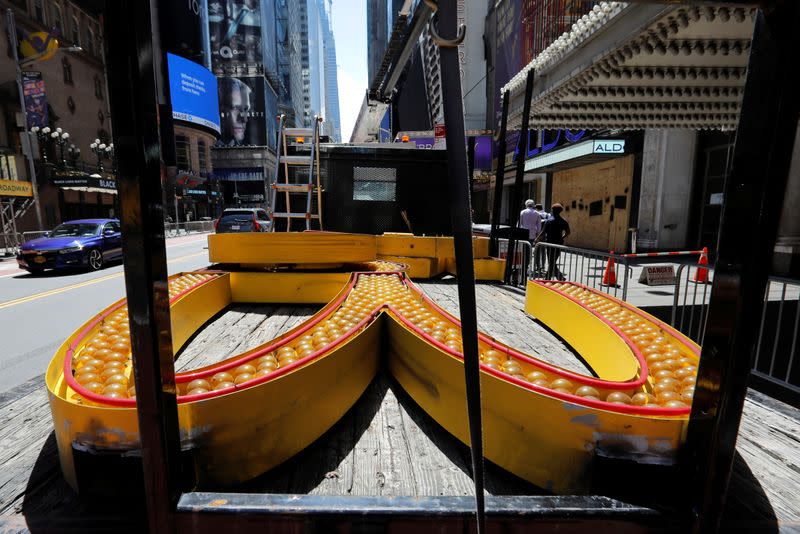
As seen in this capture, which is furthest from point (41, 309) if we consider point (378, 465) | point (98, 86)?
point (98, 86)

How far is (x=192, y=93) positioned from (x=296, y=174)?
5193 cm

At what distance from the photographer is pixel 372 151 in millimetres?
9445

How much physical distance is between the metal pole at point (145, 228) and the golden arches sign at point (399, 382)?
399mm

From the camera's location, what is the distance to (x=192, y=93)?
164 feet

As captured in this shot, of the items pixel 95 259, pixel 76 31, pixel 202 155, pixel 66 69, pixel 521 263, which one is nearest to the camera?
pixel 521 263

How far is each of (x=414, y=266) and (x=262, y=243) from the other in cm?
345

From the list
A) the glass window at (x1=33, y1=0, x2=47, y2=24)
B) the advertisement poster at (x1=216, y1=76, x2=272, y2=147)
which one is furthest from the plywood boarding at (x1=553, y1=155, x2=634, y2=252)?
the advertisement poster at (x1=216, y1=76, x2=272, y2=147)

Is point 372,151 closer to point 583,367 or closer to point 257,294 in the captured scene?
point 257,294

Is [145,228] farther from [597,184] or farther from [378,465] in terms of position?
[597,184]

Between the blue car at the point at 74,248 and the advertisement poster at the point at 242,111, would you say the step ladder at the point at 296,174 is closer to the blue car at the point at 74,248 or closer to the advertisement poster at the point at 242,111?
the blue car at the point at 74,248

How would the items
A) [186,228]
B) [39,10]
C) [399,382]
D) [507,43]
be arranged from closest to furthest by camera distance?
[399,382], [507,43], [39,10], [186,228]

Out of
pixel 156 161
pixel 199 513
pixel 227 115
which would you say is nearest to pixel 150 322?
pixel 156 161

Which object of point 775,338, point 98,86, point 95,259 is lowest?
point 95,259

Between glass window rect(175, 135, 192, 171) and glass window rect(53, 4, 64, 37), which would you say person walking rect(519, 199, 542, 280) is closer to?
glass window rect(53, 4, 64, 37)
